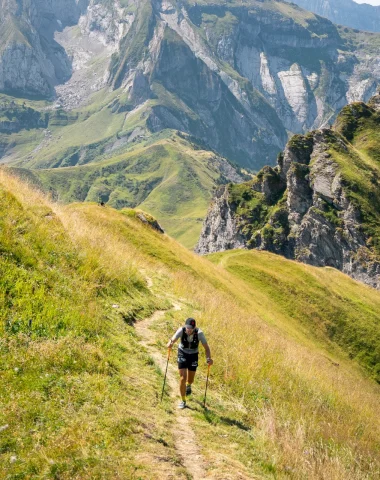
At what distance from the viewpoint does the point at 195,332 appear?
1188cm

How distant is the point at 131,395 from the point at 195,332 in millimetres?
2628

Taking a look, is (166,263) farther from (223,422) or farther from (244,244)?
(244,244)

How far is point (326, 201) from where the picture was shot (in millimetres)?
132125

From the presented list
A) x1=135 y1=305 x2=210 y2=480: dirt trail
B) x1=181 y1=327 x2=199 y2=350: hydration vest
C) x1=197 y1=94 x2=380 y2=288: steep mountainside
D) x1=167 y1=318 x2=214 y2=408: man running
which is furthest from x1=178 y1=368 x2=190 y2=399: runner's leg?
x1=197 y1=94 x2=380 y2=288: steep mountainside

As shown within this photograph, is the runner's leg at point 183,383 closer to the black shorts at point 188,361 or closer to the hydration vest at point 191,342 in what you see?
the black shorts at point 188,361

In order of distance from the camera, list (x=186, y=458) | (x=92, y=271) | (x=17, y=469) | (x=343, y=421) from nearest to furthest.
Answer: (x=17, y=469) → (x=186, y=458) → (x=343, y=421) → (x=92, y=271)

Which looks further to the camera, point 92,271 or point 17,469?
point 92,271

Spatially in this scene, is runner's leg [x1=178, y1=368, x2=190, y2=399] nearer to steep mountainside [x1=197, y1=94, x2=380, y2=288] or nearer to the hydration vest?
the hydration vest

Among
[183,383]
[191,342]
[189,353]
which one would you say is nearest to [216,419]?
[183,383]

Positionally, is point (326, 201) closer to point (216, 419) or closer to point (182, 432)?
point (216, 419)

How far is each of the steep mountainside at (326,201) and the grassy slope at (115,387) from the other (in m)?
109

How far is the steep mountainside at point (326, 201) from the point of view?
120 metres

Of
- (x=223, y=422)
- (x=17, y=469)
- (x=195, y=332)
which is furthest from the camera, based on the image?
(x=195, y=332)

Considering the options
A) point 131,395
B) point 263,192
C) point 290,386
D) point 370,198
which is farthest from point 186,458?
point 263,192
